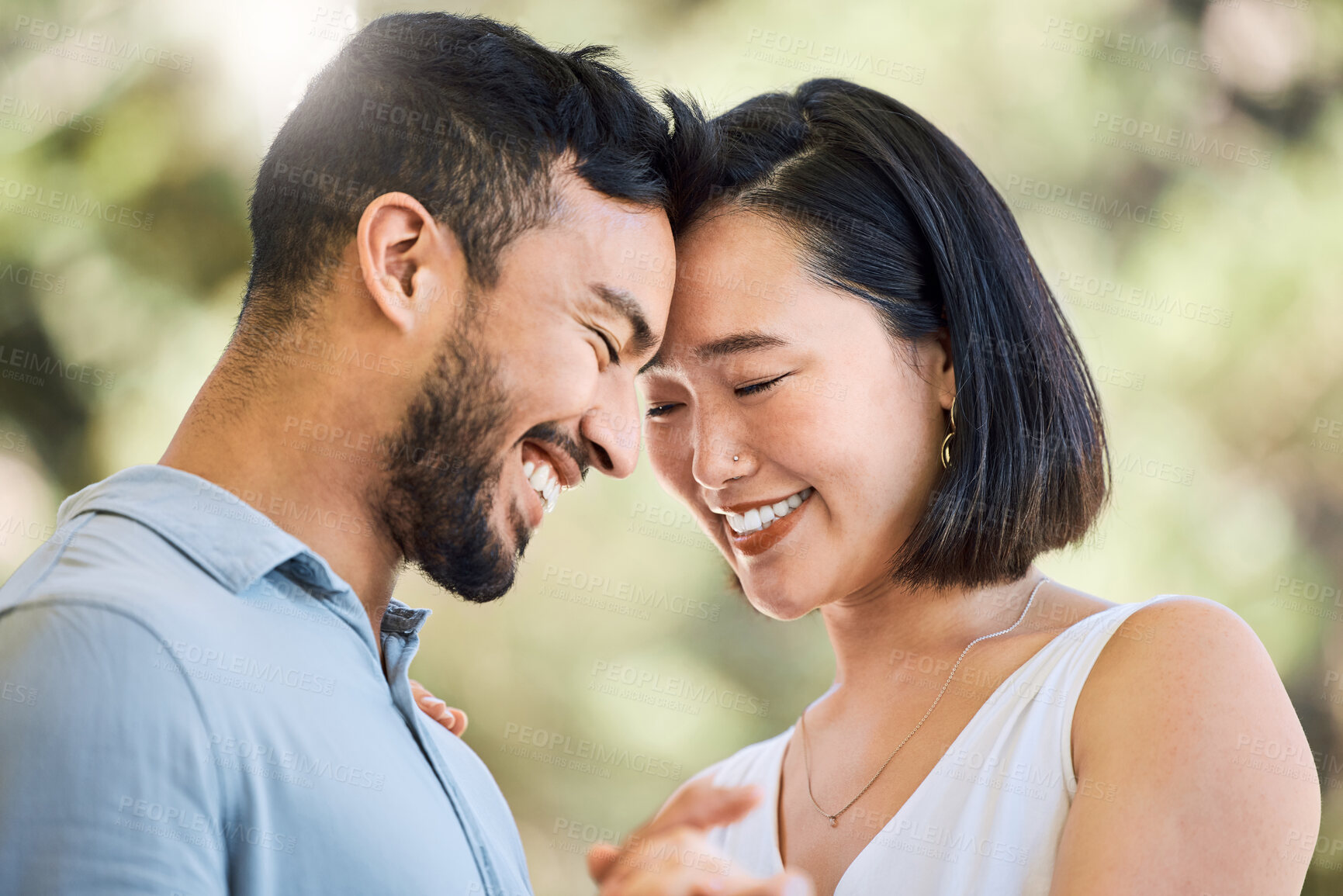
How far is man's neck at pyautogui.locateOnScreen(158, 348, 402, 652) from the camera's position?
3.67 ft

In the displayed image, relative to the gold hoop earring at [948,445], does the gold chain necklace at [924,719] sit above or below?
below

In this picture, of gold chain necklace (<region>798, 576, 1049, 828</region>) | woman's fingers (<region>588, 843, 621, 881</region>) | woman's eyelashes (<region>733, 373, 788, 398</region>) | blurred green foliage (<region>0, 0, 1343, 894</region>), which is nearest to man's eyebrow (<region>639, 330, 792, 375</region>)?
woman's eyelashes (<region>733, 373, 788, 398</region>)

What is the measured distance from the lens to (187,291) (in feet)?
9.12

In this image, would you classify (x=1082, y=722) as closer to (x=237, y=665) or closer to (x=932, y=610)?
(x=932, y=610)

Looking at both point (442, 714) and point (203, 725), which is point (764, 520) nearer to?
point (442, 714)

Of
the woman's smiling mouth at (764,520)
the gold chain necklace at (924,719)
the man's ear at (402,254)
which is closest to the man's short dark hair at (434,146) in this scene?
Result: the man's ear at (402,254)

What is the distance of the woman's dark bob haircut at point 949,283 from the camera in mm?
1429

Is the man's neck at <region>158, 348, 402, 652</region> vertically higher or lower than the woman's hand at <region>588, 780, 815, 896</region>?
higher

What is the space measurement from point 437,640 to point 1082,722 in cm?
235

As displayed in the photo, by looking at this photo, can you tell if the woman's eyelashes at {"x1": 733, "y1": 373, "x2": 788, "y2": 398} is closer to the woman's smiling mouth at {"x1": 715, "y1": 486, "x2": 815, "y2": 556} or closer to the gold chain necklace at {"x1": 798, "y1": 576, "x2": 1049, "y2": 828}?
the woman's smiling mouth at {"x1": 715, "y1": 486, "x2": 815, "y2": 556}

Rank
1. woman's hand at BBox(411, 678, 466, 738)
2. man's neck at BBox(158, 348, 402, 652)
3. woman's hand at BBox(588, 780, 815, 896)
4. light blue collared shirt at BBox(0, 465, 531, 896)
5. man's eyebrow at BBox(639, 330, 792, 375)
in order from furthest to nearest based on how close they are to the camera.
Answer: woman's hand at BBox(411, 678, 466, 738)
man's eyebrow at BBox(639, 330, 792, 375)
man's neck at BBox(158, 348, 402, 652)
woman's hand at BBox(588, 780, 815, 896)
light blue collared shirt at BBox(0, 465, 531, 896)

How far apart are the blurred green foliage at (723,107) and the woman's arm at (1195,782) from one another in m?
1.44

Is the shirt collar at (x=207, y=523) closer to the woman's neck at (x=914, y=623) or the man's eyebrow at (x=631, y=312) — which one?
the man's eyebrow at (x=631, y=312)

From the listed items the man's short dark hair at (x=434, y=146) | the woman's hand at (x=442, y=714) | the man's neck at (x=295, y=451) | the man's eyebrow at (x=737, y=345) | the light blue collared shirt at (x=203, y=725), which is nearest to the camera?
the light blue collared shirt at (x=203, y=725)
